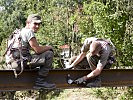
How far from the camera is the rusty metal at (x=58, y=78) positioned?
231 inches

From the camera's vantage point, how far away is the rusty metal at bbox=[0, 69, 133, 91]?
231 inches

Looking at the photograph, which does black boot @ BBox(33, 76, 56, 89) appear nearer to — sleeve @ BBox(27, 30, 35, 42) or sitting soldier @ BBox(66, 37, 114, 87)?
sitting soldier @ BBox(66, 37, 114, 87)

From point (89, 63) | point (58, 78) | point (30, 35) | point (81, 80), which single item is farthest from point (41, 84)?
point (89, 63)

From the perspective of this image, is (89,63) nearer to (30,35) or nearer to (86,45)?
(86,45)

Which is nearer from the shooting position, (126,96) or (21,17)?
(126,96)

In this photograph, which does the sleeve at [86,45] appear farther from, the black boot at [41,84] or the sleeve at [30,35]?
the sleeve at [30,35]

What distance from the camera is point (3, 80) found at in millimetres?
5844

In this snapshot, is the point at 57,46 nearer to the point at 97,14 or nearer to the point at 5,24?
the point at 97,14

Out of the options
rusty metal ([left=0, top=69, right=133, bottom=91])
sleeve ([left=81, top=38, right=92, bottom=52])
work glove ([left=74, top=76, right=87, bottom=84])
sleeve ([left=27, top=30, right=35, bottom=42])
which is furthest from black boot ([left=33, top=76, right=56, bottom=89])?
sleeve ([left=81, top=38, right=92, bottom=52])

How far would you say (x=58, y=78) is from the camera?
20.6 ft

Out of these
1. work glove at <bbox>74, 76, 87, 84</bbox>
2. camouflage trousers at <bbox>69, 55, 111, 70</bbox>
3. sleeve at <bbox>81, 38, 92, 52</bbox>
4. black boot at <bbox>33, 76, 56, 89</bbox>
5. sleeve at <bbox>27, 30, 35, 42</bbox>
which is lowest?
work glove at <bbox>74, 76, 87, 84</bbox>

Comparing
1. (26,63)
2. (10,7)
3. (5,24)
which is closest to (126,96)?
(26,63)

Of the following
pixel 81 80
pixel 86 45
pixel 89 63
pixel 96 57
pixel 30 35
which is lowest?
pixel 81 80

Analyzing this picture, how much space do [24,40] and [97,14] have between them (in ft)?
19.6
